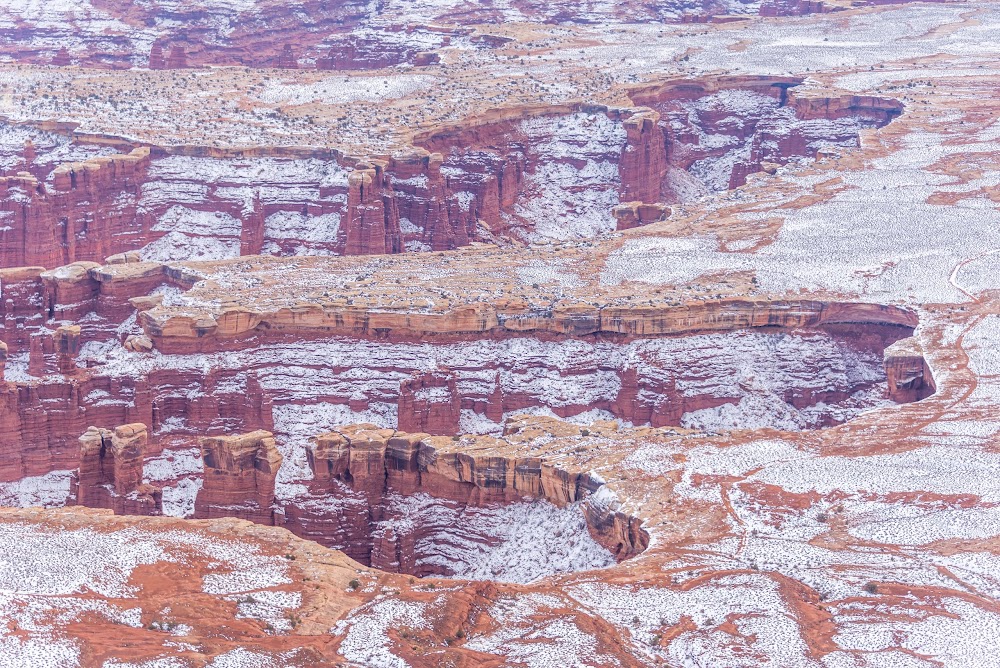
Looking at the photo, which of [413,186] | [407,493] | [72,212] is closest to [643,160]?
[413,186]

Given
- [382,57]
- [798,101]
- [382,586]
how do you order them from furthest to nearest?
1. [382,57]
2. [798,101]
3. [382,586]

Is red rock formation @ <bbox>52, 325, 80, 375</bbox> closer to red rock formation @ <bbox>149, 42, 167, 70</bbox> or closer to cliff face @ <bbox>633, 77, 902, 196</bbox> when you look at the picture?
cliff face @ <bbox>633, 77, 902, 196</bbox>

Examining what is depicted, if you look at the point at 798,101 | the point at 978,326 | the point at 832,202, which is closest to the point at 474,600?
the point at 978,326

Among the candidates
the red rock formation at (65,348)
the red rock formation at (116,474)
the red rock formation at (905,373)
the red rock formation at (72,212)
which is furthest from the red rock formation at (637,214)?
the red rock formation at (116,474)

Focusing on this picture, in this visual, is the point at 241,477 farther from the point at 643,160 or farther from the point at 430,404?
the point at 643,160

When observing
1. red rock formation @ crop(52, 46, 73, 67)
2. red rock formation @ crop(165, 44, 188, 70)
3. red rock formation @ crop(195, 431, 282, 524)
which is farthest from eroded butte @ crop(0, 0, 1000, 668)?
red rock formation @ crop(52, 46, 73, 67)

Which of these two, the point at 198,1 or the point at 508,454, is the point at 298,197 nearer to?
the point at 508,454
